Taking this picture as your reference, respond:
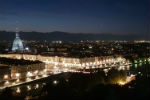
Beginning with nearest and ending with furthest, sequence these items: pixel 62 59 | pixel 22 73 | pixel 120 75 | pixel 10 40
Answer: pixel 120 75 → pixel 22 73 → pixel 62 59 → pixel 10 40

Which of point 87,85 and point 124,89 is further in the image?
point 87,85

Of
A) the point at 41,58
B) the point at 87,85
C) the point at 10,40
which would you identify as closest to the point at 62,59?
the point at 41,58

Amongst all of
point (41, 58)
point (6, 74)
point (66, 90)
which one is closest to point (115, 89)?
point (66, 90)

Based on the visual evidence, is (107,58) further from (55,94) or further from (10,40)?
(10,40)

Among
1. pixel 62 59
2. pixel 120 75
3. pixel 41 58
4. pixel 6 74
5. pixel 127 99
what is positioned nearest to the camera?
pixel 127 99

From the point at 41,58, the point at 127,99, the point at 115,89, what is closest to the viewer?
the point at 127,99

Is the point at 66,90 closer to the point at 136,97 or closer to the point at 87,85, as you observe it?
the point at 87,85

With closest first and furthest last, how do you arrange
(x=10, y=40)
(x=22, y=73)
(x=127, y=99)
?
(x=127, y=99), (x=22, y=73), (x=10, y=40)

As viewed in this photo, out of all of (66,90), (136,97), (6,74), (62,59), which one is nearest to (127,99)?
(136,97)

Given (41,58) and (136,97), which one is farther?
(41,58)
